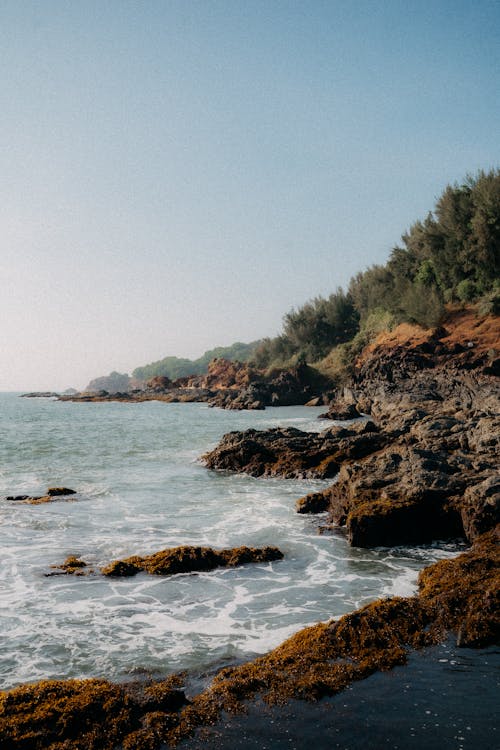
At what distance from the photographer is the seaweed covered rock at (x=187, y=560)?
876 centimetres

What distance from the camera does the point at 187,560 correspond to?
8922 millimetres

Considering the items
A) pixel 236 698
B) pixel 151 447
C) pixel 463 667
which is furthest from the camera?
pixel 151 447

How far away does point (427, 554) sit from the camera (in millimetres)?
9242

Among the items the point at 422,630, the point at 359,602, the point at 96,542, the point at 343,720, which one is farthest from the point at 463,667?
the point at 96,542

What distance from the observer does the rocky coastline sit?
183 inches

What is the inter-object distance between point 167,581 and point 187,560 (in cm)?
59

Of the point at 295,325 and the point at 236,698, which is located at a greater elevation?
the point at 295,325

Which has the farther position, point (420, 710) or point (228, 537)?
point (228, 537)

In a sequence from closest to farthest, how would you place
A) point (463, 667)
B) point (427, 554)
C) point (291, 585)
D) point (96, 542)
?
point (463, 667) → point (291, 585) → point (427, 554) → point (96, 542)

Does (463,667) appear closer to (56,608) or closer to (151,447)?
(56,608)

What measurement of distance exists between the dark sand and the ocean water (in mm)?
1261

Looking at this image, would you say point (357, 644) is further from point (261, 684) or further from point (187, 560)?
point (187, 560)

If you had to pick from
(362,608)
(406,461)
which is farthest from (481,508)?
(362,608)

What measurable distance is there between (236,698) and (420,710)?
1588 mm
